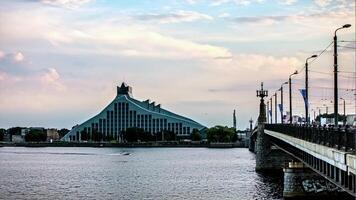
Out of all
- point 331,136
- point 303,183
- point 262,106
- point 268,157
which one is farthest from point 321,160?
point 262,106

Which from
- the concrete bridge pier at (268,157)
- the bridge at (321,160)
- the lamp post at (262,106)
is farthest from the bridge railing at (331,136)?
the lamp post at (262,106)

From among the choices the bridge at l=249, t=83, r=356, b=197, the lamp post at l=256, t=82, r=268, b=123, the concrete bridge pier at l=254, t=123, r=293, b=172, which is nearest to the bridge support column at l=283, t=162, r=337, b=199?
the bridge at l=249, t=83, r=356, b=197

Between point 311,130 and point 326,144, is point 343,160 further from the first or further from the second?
point 311,130

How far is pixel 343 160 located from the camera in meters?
32.8

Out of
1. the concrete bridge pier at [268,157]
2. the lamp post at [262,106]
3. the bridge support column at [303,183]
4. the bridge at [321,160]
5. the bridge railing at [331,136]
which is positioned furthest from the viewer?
the lamp post at [262,106]

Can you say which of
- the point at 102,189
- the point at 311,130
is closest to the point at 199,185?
the point at 102,189

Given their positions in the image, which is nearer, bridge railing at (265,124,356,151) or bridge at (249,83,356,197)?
bridge railing at (265,124,356,151)

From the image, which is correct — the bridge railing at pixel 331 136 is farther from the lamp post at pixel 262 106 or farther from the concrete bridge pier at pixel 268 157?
the lamp post at pixel 262 106

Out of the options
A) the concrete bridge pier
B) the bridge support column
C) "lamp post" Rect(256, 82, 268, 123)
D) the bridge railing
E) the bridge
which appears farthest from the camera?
"lamp post" Rect(256, 82, 268, 123)

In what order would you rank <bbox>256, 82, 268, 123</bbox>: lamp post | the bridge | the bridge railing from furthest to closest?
<bbox>256, 82, 268, 123</bbox>: lamp post < the bridge < the bridge railing

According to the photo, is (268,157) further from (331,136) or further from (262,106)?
(331,136)

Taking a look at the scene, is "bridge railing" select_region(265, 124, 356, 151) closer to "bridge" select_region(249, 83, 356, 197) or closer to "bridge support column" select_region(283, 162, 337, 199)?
"bridge" select_region(249, 83, 356, 197)

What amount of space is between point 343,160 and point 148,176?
7819 centimetres

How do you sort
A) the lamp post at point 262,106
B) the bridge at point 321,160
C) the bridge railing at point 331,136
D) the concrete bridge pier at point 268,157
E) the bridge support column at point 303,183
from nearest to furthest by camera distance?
the bridge railing at point 331,136 < the bridge at point 321,160 < the bridge support column at point 303,183 < the concrete bridge pier at point 268,157 < the lamp post at point 262,106
